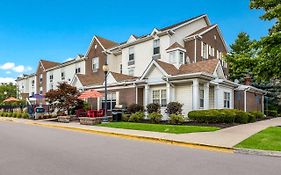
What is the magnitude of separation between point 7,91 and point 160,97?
51962mm

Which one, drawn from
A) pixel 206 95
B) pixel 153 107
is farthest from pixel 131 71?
pixel 206 95

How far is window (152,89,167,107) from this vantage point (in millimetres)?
23781

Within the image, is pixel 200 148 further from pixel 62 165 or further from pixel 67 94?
pixel 67 94

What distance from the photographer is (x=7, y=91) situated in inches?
2520

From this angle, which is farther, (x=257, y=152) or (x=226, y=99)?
(x=226, y=99)

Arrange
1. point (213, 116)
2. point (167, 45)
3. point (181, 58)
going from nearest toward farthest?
1. point (213, 116)
2. point (181, 58)
3. point (167, 45)

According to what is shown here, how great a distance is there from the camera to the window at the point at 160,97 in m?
23.8

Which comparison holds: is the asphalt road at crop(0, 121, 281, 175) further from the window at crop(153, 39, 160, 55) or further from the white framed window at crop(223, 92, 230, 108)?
the window at crop(153, 39, 160, 55)

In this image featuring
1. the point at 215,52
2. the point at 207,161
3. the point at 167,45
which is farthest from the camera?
the point at 215,52

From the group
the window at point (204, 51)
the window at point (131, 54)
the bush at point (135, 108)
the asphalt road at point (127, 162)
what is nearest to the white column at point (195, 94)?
the bush at point (135, 108)

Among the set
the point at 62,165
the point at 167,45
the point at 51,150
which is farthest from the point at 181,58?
the point at 62,165

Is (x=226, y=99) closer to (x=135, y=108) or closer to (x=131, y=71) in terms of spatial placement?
(x=135, y=108)

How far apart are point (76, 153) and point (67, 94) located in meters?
19.4

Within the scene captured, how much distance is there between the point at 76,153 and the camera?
9172 millimetres
